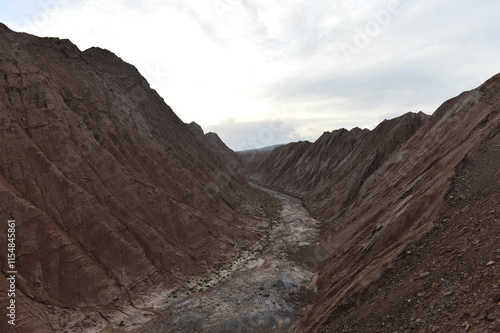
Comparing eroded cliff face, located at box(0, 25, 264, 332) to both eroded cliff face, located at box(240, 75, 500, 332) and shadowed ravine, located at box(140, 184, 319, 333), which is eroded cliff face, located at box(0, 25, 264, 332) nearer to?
shadowed ravine, located at box(140, 184, 319, 333)

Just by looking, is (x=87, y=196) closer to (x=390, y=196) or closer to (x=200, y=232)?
(x=200, y=232)

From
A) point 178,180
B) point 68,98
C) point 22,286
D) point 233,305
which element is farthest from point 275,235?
point 68,98

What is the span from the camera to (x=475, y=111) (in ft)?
85.7

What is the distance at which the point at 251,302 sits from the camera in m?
21.1

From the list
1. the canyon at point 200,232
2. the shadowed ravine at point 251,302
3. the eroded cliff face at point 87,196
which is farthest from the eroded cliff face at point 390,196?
the eroded cliff face at point 87,196

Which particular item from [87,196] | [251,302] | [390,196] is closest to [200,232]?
[87,196]

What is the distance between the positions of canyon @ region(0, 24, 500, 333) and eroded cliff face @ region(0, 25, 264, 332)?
121 millimetres

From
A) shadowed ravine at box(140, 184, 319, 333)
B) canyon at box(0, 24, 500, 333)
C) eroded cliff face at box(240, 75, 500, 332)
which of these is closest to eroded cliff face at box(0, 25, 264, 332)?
canyon at box(0, 24, 500, 333)

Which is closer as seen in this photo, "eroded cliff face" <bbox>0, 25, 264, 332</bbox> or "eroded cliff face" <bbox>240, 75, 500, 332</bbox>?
"eroded cliff face" <bbox>240, 75, 500, 332</bbox>

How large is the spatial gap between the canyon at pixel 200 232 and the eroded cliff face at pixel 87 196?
121 millimetres

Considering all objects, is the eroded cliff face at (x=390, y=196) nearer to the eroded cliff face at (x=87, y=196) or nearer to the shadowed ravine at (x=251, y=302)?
→ the shadowed ravine at (x=251, y=302)

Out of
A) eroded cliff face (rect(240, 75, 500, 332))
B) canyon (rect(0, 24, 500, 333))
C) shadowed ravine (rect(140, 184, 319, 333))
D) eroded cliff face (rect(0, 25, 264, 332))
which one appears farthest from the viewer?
eroded cliff face (rect(0, 25, 264, 332))

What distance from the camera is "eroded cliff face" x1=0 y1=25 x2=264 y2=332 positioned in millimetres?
20000

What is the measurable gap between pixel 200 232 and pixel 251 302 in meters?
11.6
